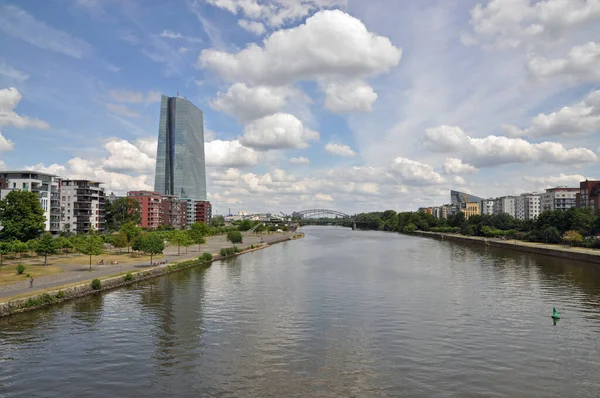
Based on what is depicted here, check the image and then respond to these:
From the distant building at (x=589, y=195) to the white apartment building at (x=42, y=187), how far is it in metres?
154

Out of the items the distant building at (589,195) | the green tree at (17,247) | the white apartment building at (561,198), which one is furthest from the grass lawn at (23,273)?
the white apartment building at (561,198)

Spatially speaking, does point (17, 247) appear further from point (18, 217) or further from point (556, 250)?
point (556, 250)

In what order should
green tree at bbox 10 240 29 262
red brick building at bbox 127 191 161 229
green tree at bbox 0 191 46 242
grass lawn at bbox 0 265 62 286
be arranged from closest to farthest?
grass lawn at bbox 0 265 62 286 < green tree at bbox 10 240 29 262 < green tree at bbox 0 191 46 242 < red brick building at bbox 127 191 161 229

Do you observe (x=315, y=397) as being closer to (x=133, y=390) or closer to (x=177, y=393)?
(x=177, y=393)

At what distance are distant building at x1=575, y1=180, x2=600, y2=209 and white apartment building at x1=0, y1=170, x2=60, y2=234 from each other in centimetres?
15363

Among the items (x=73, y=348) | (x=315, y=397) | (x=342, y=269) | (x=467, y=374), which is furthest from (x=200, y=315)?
(x=342, y=269)

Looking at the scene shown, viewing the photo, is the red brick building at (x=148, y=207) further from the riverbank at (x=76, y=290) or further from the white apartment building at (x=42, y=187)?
the riverbank at (x=76, y=290)

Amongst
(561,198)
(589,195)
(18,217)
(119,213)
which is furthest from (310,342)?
(561,198)

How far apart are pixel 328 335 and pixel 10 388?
1696 cm

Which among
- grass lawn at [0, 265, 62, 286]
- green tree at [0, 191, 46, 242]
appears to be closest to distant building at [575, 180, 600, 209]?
grass lawn at [0, 265, 62, 286]

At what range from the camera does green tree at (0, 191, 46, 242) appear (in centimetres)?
6178

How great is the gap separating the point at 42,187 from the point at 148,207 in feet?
234

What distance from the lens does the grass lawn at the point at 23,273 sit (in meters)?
41.5

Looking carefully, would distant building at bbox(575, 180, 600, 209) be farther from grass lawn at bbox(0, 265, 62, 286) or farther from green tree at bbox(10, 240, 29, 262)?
green tree at bbox(10, 240, 29, 262)
